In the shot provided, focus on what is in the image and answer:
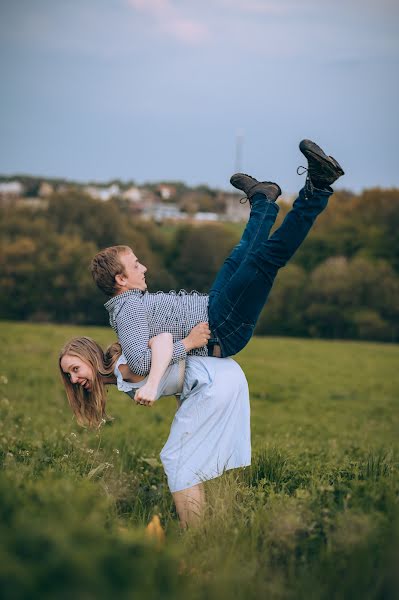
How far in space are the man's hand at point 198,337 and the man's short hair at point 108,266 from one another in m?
0.65

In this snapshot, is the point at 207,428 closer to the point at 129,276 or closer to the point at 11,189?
the point at 129,276

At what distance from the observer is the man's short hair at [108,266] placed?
520cm

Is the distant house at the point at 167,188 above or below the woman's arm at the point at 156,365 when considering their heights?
above

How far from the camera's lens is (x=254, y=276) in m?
5.14

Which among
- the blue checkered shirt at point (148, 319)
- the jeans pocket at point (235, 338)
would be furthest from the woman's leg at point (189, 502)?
the jeans pocket at point (235, 338)

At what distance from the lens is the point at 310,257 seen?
6125cm

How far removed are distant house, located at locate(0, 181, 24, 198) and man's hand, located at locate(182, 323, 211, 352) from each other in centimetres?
6644

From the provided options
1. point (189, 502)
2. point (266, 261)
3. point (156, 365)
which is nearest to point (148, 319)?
point (156, 365)

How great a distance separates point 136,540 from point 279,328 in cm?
5177

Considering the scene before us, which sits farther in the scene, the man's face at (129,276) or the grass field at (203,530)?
the man's face at (129,276)

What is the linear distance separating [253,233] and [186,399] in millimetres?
1373

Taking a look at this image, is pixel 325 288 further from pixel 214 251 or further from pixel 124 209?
pixel 124 209

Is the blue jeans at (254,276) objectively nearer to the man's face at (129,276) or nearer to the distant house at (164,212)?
the man's face at (129,276)

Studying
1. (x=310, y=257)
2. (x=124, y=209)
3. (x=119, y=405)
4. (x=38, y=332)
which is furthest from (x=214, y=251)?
(x=119, y=405)
